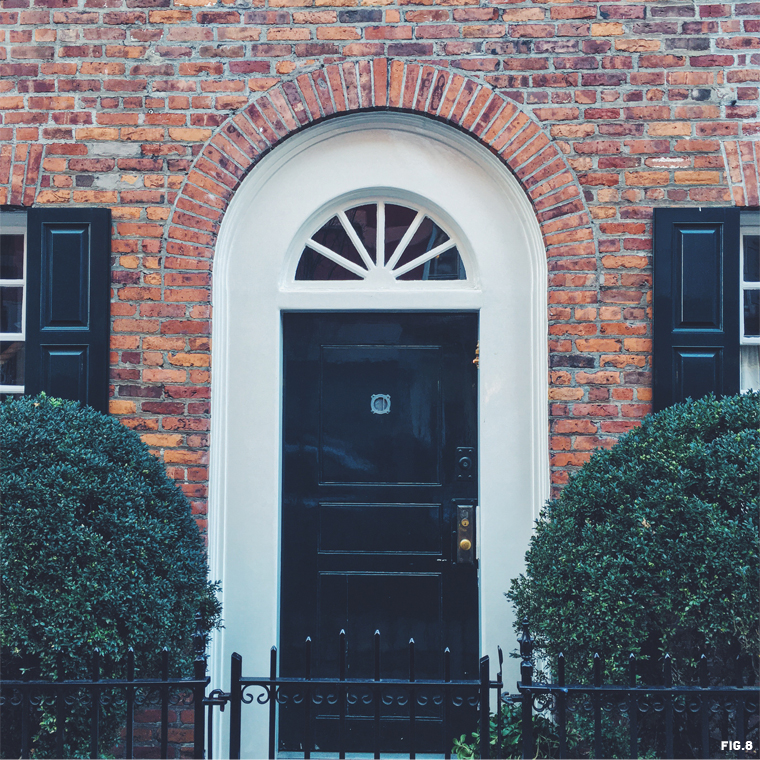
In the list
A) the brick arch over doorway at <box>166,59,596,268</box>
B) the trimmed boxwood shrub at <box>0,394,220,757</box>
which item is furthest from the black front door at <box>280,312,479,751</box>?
the trimmed boxwood shrub at <box>0,394,220,757</box>

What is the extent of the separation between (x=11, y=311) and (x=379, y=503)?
2.51m

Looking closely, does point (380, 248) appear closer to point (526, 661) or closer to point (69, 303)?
point (69, 303)

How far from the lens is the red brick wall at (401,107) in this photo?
3.79 meters

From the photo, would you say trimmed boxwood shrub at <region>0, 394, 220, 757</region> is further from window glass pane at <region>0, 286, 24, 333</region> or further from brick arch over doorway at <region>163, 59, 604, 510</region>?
window glass pane at <region>0, 286, 24, 333</region>

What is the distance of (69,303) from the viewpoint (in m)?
3.86

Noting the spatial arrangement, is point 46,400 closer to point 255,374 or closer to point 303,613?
point 255,374

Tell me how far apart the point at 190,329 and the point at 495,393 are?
1.79 metres

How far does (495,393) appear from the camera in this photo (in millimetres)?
3941

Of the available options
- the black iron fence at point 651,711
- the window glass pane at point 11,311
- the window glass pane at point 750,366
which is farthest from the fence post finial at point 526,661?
the window glass pane at point 11,311

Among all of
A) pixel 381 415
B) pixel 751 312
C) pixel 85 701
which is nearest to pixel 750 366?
pixel 751 312

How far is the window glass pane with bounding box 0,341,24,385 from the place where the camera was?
13.4 feet

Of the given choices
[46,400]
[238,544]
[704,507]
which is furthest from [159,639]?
[704,507]

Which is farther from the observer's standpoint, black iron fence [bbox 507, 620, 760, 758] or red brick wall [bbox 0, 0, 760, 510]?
red brick wall [bbox 0, 0, 760, 510]

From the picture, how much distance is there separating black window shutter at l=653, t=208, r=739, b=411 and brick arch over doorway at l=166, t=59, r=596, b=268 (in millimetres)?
443
